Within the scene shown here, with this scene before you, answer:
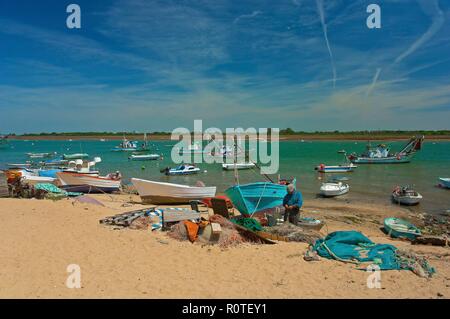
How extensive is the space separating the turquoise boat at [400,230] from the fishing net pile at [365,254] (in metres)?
4.50

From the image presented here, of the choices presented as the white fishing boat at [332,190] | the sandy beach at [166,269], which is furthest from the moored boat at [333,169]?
the sandy beach at [166,269]

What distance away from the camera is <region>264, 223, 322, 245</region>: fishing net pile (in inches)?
423

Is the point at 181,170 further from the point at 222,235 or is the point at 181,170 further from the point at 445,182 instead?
the point at 222,235

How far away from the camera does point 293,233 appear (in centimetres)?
1088

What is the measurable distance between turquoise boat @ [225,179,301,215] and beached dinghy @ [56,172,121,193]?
12785 millimetres

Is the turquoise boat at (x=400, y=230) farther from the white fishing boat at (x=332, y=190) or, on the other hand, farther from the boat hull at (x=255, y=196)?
the white fishing boat at (x=332, y=190)

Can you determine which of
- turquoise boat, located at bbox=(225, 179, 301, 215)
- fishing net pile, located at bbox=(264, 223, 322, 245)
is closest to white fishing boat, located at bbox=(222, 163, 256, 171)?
turquoise boat, located at bbox=(225, 179, 301, 215)

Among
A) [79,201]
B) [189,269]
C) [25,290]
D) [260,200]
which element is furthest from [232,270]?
[79,201]

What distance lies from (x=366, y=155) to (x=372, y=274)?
147ft

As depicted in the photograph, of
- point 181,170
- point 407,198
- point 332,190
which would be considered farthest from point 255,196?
point 181,170

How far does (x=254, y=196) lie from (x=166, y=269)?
6650mm

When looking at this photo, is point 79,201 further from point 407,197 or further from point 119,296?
point 407,197

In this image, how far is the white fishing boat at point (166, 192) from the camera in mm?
19031
